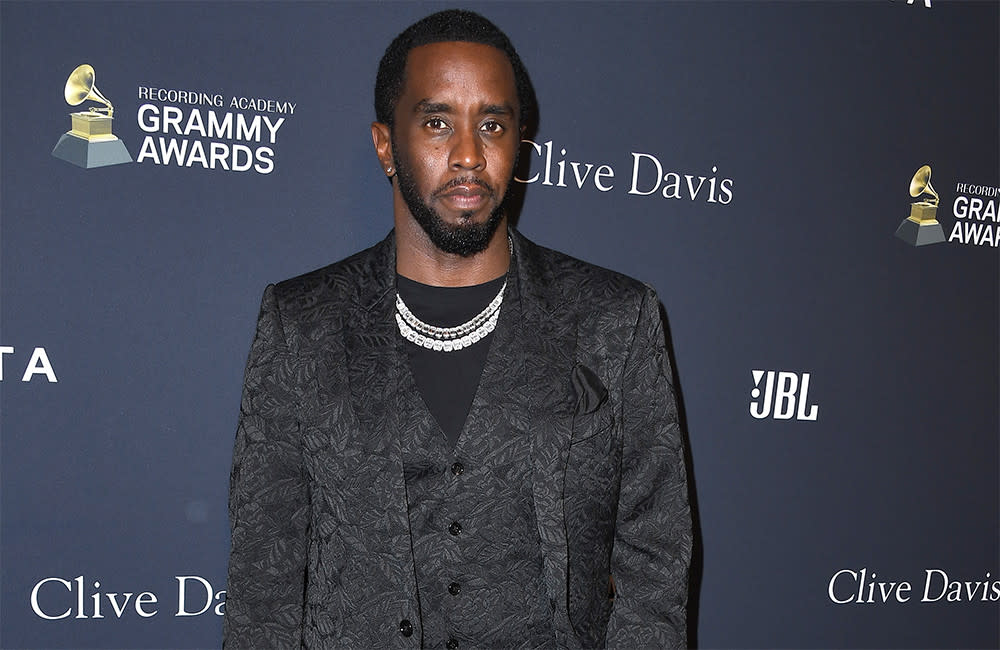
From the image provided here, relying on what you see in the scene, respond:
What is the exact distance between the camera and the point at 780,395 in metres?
2.47

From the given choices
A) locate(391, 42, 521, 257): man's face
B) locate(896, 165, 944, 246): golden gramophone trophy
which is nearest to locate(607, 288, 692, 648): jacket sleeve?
locate(391, 42, 521, 257): man's face

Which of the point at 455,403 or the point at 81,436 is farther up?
the point at 455,403

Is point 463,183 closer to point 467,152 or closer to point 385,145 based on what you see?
point 467,152

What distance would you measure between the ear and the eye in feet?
0.71

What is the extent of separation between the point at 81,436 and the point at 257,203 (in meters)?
0.72

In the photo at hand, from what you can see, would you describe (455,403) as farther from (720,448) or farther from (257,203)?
(720,448)

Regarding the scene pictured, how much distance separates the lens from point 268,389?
5.38 feet

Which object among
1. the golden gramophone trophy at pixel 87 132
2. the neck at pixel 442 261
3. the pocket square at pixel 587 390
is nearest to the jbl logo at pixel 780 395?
the pocket square at pixel 587 390

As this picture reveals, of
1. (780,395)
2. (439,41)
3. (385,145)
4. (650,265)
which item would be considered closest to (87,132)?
(385,145)

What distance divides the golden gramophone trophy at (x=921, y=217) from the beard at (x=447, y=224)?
59.0 inches

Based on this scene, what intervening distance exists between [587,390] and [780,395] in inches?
42.7

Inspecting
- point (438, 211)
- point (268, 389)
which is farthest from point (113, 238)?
point (438, 211)

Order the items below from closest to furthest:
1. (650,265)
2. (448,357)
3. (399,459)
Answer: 1. (399,459)
2. (448,357)
3. (650,265)

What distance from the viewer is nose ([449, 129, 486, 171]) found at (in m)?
1.53
